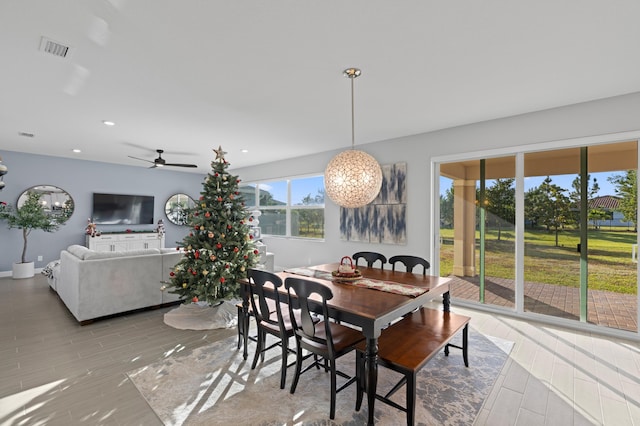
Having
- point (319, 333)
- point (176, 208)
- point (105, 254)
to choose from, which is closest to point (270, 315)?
point (319, 333)

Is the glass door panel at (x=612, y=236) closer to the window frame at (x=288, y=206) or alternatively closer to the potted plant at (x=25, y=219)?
the window frame at (x=288, y=206)

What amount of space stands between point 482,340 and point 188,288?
3.37 m

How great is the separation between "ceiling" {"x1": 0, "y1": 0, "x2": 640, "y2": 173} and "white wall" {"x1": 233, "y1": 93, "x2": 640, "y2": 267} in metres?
0.20

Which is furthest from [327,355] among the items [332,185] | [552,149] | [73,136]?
[73,136]

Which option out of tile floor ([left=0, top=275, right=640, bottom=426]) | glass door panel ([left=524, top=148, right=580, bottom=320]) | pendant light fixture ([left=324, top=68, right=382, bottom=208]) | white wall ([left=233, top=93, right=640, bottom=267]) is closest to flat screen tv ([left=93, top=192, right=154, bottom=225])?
white wall ([left=233, top=93, right=640, bottom=267])

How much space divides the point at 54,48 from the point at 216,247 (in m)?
2.29

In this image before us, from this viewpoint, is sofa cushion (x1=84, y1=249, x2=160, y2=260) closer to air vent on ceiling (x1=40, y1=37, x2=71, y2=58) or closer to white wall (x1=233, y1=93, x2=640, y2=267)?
air vent on ceiling (x1=40, y1=37, x2=71, y2=58)

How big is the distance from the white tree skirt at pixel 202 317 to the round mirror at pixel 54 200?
478 centimetres

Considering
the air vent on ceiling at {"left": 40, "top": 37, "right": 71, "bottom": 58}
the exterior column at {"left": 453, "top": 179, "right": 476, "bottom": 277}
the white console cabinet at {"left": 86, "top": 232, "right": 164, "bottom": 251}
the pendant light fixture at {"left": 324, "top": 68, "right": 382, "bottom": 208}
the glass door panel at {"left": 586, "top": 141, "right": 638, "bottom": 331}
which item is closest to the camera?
the air vent on ceiling at {"left": 40, "top": 37, "right": 71, "bottom": 58}

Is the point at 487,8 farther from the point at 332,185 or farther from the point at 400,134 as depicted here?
the point at 400,134

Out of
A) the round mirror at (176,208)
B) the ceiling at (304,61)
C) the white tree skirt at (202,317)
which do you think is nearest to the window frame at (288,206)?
the round mirror at (176,208)

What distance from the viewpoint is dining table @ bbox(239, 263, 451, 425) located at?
191 cm

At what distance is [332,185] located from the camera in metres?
2.98

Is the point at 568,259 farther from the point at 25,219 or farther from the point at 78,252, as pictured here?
the point at 25,219
